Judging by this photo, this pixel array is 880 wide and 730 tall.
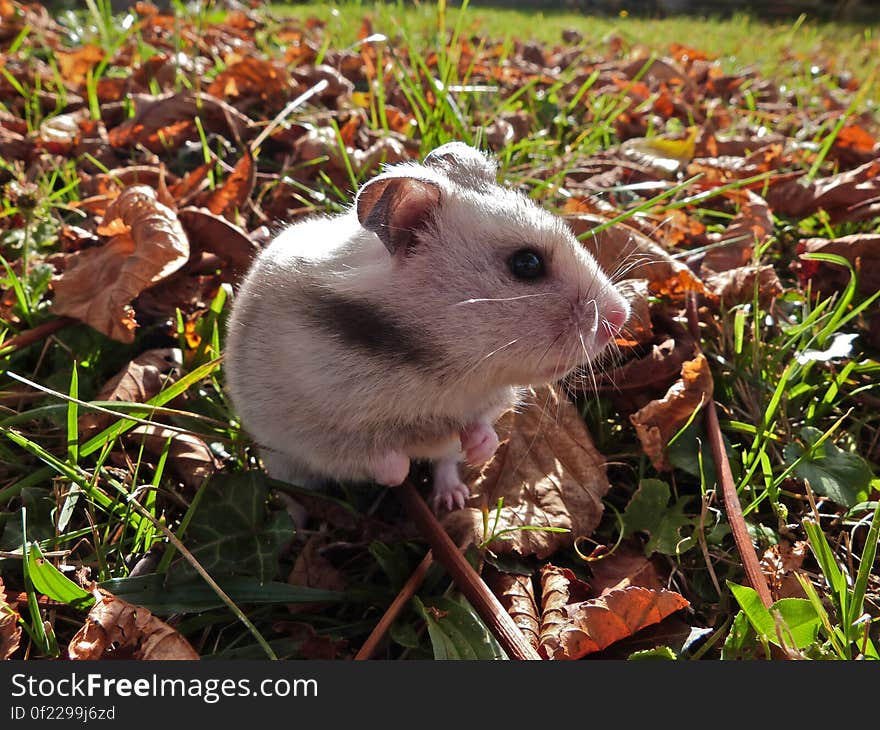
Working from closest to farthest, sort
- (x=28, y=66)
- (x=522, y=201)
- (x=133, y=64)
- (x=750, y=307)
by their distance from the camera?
(x=522, y=201) < (x=750, y=307) < (x=28, y=66) < (x=133, y=64)

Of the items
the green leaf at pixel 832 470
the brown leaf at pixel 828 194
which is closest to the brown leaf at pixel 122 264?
the green leaf at pixel 832 470

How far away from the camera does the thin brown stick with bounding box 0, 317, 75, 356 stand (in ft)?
8.04

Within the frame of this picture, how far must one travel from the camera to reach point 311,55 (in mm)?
5312

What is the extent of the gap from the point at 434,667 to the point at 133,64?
4.98 metres

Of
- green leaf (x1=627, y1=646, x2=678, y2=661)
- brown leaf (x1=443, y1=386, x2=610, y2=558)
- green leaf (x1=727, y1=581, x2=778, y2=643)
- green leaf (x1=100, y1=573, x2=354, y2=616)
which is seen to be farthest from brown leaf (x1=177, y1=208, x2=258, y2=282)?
green leaf (x1=727, y1=581, x2=778, y2=643)

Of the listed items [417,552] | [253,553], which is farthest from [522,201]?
[253,553]

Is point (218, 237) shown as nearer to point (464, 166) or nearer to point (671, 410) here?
point (464, 166)

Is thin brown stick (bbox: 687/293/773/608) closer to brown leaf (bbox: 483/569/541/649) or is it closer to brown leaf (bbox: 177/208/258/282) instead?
brown leaf (bbox: 483/569/541/649)

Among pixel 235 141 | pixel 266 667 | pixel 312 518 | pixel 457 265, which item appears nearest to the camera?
pixel 266 667

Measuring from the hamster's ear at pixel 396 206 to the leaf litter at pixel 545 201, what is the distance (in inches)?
33.7

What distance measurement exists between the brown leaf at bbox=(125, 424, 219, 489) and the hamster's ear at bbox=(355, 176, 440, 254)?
0.95 meters

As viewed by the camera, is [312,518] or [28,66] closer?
[312,518]

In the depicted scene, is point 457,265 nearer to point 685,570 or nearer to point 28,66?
point 685,570

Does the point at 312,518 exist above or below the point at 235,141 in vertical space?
below
